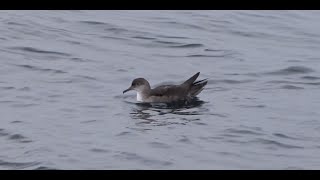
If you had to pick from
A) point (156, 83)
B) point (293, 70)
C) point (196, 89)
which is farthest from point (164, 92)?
point (293, 70)

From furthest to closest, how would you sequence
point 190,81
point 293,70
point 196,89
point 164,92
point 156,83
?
point 293,70, point 156,83, point 190,81, point 196,89, point 164,92

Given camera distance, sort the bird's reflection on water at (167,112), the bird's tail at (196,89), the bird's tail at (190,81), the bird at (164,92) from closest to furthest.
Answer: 1. the bird's reflection on water at (167,112)
2. the bird at (164,92)
3. the bird's tail at (196,89)
4. the bird's tail at (190,81)

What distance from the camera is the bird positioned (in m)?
16.0

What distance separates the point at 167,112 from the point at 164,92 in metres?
0.85

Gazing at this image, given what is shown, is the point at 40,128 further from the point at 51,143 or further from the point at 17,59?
the point at 17,59

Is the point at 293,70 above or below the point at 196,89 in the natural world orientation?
above

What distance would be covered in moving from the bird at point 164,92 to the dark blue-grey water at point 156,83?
225mm

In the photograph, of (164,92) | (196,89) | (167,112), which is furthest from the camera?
(196,89)

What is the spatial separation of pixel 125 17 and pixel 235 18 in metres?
2.91

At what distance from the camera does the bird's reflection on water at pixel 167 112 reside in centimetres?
1434

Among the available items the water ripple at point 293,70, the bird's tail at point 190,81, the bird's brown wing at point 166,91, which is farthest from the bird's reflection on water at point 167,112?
the water ripple at point 293,70

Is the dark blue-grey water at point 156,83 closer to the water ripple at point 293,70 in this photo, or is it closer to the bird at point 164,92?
the water ripple at point 293,70

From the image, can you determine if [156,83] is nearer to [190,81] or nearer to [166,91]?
[190,81]

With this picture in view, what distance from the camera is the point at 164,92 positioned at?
52.4 feet
